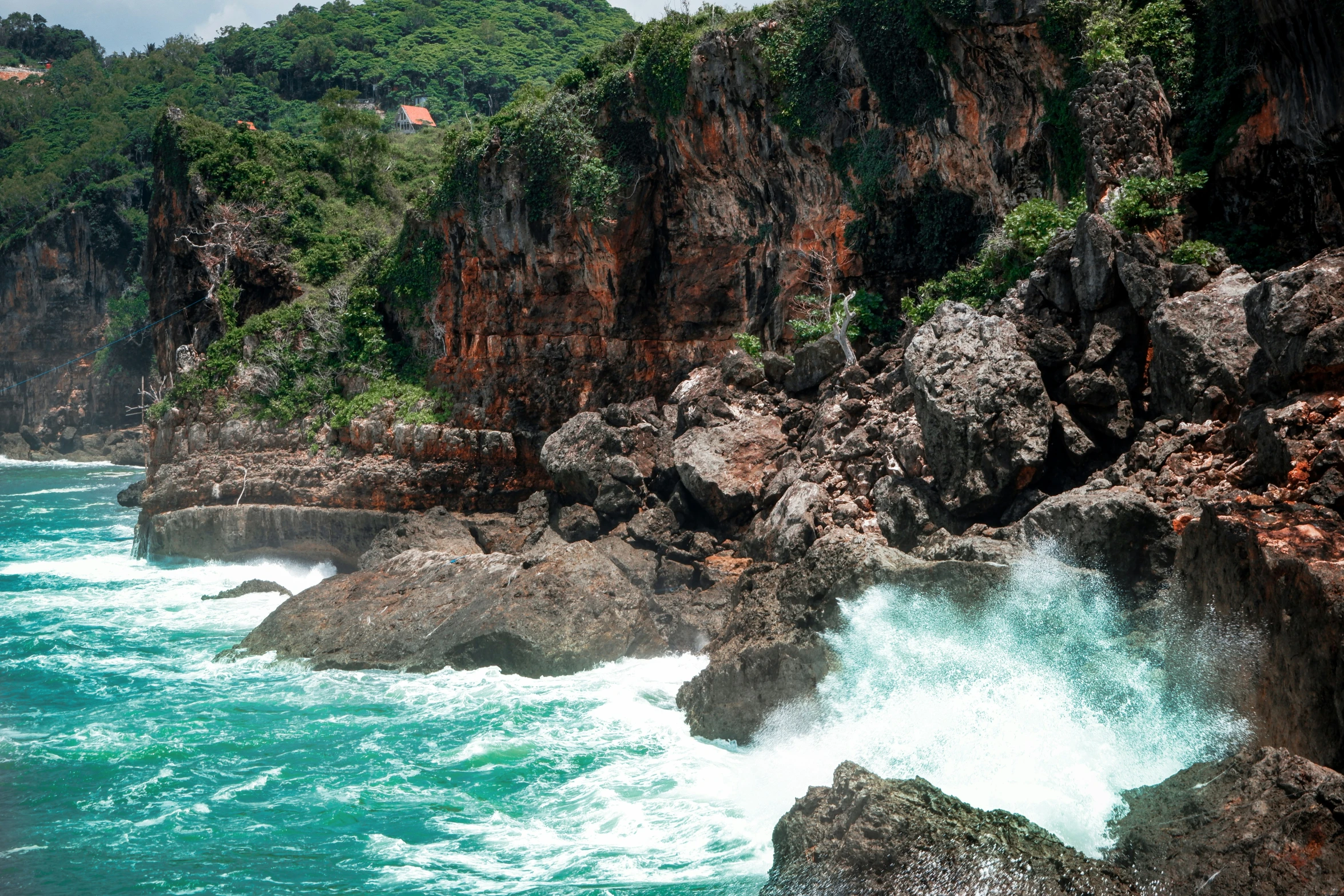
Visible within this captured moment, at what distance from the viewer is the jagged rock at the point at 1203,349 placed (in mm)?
10305

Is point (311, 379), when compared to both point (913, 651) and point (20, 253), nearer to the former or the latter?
A: point (913, 651)

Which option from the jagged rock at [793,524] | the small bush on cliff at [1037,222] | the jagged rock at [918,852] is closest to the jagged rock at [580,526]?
the jagged rock at [793,524]

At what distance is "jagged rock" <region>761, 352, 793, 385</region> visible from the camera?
17.8 meters

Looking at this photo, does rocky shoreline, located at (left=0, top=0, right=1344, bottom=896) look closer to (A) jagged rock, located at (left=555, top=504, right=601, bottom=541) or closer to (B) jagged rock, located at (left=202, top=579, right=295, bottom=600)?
(A) jagged rock, located at (left=555, top=504, right=601, bottom=541)

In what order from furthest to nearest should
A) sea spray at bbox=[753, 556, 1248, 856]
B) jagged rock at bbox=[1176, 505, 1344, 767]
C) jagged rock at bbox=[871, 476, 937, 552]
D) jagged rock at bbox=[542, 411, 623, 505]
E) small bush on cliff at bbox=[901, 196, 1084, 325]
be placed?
jagged rock at bbox=[542, 411, 623, 505] → small bush on cliff at bbox=[901, 196, 1084, 325] → jagged rock at bbox=[871, 476, 937, 552] → sea spray at bbox=[753, 556, 1248, 856] → jagged rock at bbox=[1176, 505, 1344, 767]

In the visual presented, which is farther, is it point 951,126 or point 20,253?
point 20,253

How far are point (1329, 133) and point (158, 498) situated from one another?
26.7 m

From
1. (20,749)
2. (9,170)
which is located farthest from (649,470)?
(9,170)

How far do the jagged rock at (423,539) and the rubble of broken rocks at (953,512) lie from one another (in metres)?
0.10

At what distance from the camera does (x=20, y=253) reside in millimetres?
49219

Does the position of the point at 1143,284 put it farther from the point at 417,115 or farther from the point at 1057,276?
the point at 417,115

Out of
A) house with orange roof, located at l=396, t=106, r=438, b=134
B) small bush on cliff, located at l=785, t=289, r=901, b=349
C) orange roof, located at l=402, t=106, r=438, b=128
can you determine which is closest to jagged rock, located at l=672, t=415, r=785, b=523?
small bush on cliff, located at l=785, t=289, r=901, b=349

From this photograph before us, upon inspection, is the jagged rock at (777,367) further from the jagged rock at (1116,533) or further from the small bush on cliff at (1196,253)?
the jagged rock at (1116,533)

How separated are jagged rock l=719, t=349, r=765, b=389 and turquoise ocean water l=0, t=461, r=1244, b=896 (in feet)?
21.3
